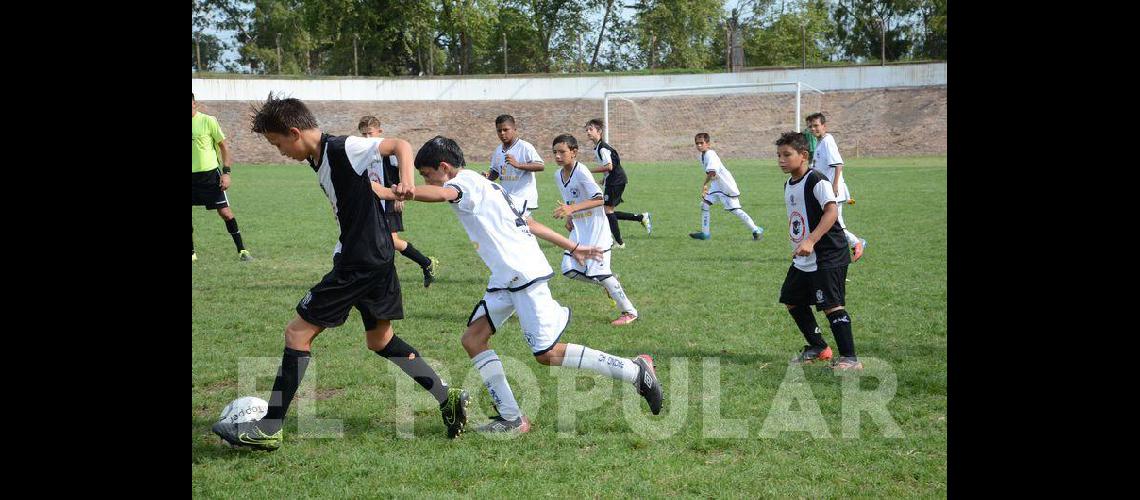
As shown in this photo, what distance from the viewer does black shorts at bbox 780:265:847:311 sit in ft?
19.2

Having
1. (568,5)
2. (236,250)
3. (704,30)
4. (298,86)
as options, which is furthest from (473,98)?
(236,250)

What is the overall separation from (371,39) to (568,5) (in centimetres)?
1354

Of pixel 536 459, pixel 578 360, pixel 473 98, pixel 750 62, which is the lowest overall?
pixel 536 459

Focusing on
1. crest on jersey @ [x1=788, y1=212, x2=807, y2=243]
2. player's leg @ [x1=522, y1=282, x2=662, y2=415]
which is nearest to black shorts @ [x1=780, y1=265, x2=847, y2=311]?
crest on jersey @ [x1=788, y1=212, x2=807, y2=243]

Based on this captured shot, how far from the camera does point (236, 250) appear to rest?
11945mm

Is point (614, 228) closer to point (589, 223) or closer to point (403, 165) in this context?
point (589, 223)

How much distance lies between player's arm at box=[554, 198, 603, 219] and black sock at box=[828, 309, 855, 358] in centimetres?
188

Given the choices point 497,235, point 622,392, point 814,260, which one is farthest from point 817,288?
point 497,235

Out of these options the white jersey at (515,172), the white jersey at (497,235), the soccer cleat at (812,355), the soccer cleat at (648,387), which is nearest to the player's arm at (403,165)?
the white jersey at (497,235)

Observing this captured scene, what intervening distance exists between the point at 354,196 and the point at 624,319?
3613mm

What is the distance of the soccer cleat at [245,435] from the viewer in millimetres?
4266

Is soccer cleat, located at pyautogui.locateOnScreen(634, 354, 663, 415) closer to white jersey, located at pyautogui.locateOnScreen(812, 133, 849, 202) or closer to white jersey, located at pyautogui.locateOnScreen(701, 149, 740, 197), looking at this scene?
white jersey, located at pyautogui.locateOnScreen(812, 133, 849, 202)

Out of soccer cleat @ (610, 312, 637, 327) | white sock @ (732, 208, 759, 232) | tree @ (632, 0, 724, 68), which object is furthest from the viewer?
tree @ (632, 0, 724, 68)
